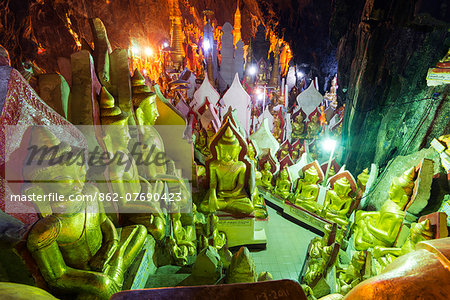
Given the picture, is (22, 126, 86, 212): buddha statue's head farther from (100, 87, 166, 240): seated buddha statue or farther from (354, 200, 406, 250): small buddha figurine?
(354, 200, 406, 250): small buddha figurine

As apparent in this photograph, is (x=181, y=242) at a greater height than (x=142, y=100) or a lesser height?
lesser

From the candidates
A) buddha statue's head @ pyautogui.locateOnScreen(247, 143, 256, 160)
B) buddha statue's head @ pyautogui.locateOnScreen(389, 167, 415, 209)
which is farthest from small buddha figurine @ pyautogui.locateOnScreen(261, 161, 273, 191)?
buddha statue's head @ pyautogui.locateOnScreen(389, 167, 415, 209)

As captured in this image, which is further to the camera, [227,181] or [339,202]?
[339,202]

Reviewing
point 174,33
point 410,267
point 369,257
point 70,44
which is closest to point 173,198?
point 369,257

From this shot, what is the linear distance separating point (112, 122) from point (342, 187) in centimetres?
334

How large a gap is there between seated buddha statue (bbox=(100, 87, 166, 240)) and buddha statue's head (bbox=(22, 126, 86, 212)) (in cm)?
74

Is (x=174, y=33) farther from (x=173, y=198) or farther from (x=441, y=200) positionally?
(x=441, y=200)

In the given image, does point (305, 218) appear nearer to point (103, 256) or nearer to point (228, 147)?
point (228, 147)

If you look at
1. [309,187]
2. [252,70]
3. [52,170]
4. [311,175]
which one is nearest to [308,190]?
[309,187]

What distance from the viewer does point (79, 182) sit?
1.26m

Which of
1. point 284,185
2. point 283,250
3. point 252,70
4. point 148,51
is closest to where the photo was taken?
point 283,250

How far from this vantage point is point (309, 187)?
3.67 meters

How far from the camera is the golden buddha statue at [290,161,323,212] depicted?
363cm

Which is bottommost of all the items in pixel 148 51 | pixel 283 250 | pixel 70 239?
pixel 283 250
